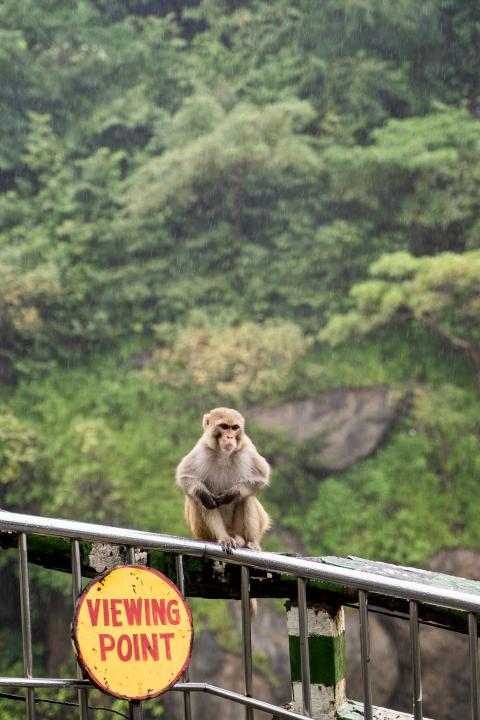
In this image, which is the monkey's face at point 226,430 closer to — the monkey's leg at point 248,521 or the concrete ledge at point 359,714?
the monkey's leg at point 248,521

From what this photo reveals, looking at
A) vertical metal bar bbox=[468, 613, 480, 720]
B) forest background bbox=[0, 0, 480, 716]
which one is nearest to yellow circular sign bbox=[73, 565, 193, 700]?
vertical metal bar bbox=[468, 613, 480, 720]

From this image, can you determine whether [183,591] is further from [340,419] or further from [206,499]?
[340,419]

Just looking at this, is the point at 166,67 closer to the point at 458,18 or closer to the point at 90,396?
the point at 458,18

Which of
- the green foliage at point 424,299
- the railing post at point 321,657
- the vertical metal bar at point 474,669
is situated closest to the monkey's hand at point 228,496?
the railing post at point 321,657

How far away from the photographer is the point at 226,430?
3.03m

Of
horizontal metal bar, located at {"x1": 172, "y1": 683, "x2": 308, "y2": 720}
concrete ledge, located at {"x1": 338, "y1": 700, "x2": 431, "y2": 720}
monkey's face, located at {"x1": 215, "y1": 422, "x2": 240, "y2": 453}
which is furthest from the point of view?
monkey's face, located at {"x1": 215, "y1": 422, "x2": 240, "y2": 453}

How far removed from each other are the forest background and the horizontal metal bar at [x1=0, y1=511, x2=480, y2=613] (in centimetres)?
768

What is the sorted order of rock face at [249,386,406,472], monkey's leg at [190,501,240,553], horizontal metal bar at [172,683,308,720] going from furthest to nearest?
rock face at [249,386,406,472] < monkey's leg at [190,501,240,553] < horizontal metal bar at [172,683,308,720]

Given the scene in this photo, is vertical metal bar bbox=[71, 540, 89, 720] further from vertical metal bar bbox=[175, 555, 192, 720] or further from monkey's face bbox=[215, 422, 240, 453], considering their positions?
monkey's face bbox=[215, 422, 240, 453]

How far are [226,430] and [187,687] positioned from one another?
1194mm

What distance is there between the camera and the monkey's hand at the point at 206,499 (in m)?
2.89

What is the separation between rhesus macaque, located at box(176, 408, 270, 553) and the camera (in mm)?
2914

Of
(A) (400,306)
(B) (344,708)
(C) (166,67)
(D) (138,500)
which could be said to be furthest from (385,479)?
(B) (344,708)

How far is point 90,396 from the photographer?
1019 centimetres
